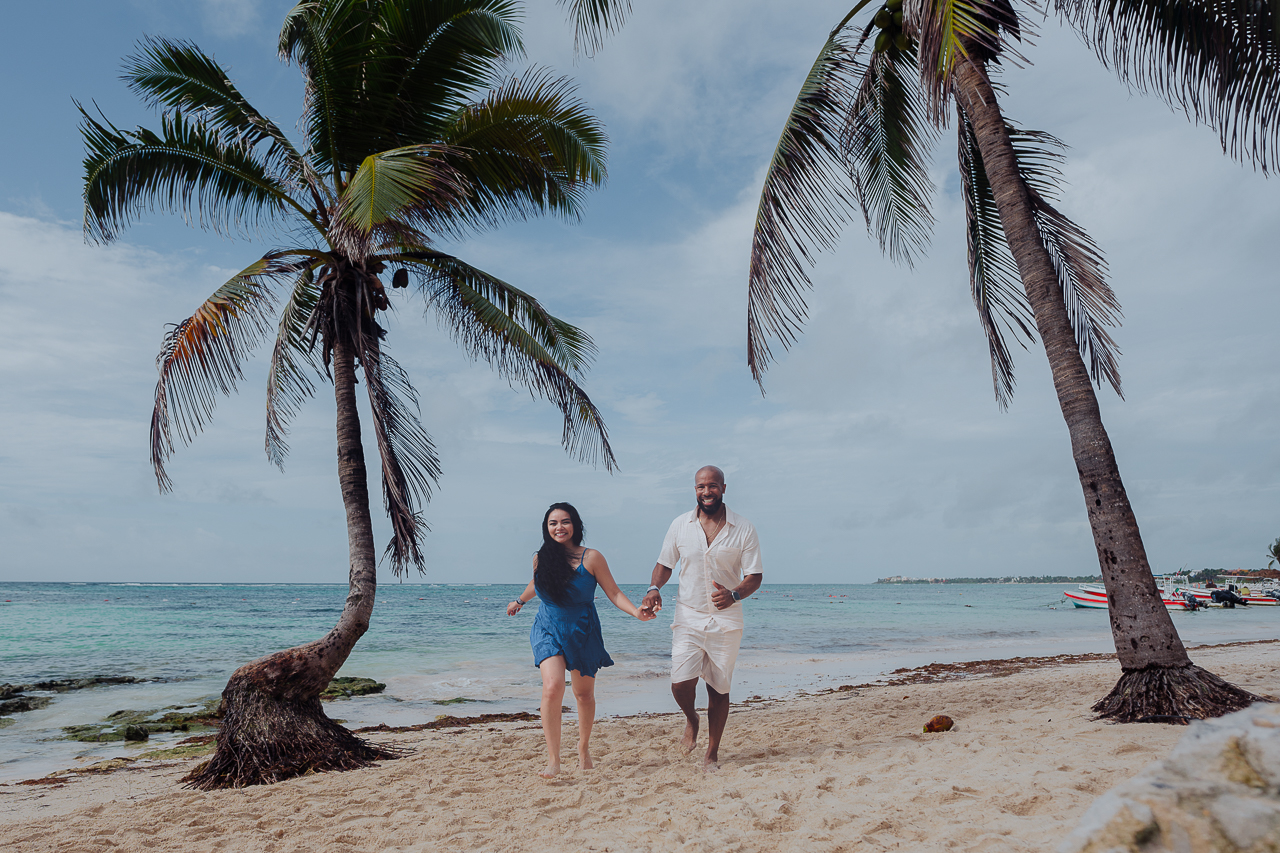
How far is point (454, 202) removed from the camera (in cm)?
641

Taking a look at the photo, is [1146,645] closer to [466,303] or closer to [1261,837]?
[1261,837]

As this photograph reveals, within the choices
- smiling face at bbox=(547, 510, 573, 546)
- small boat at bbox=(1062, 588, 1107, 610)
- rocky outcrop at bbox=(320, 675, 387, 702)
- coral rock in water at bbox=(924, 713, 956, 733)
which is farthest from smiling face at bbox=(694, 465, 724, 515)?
small boat at bbox=(1062, 588, 1107, 610)

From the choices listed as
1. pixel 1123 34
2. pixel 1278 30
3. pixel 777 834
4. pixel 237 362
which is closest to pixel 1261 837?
pixel 777 834

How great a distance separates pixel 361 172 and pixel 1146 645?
669cm

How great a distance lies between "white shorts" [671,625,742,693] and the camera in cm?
477

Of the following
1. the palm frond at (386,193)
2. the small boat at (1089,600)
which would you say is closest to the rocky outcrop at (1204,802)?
the palm frond at (386,193)

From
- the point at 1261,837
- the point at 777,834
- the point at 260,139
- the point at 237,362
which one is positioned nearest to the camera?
the point at 1261,837

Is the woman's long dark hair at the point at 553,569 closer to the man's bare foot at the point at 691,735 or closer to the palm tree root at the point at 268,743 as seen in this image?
the man's bare foot at the point at 691,735

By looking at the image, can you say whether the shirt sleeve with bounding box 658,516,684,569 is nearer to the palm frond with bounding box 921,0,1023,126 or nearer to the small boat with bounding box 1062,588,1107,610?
the palm frond with bounding box 921,0,1023,126

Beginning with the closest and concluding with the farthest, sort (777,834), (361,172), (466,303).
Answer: (777,834), (361,172), (466,303)

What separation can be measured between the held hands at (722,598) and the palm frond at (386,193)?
11.9 ft

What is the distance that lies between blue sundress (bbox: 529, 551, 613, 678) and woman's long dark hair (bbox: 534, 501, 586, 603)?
4cm

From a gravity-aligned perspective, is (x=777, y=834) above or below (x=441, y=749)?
above

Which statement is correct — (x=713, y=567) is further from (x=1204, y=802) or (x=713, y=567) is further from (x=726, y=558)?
(x=1204, y=802)
